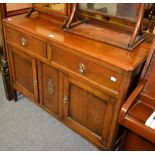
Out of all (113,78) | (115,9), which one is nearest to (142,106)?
(113,78)

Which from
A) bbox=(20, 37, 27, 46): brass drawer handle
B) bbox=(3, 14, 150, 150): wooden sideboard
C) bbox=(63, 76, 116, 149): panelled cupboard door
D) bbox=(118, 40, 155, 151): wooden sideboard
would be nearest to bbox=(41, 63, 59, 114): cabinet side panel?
bbox=(3, 14, 150, 150): wooden sideboard

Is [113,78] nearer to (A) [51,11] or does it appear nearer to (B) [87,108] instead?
(B) [87,108]

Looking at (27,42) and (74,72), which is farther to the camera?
(27,42)

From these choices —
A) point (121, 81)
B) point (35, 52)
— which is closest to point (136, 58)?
point (121, 81)

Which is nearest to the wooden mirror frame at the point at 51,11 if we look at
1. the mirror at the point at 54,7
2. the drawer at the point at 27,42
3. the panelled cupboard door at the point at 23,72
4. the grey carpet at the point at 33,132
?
the mirror at the point at 54,7

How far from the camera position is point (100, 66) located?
3.72 feet

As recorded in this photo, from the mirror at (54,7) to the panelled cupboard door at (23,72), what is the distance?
0.43 metres

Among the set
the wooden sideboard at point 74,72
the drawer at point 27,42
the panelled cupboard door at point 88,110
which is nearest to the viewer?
the wooden sideboard at point 74,72

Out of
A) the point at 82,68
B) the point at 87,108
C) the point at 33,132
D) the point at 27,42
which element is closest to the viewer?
the point at 82,68

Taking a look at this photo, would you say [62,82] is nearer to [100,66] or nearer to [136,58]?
[100,66]

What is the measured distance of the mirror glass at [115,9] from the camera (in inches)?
47.7

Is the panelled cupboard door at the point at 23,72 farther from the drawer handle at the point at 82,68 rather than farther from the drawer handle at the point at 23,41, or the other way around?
the drawer handle at the point at 82,68

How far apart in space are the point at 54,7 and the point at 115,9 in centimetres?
58

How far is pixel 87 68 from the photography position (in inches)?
47.4
